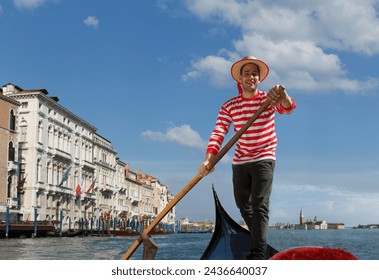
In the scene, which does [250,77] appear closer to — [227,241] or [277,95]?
[277,95]

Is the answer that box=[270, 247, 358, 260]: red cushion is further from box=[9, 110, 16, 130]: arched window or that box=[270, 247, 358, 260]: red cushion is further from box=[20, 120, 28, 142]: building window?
Result: box=[9, 110, 16, 130]: arched window

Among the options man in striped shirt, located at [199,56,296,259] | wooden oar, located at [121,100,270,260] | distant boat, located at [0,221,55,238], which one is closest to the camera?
wooden oar, located at [121,100,270,260]

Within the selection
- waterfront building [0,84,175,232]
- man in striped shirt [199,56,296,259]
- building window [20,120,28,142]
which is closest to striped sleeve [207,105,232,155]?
man in striped shirt [199,56,296,259]

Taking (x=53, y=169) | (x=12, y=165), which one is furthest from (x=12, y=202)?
(x=53, y=169)

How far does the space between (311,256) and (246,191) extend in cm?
61

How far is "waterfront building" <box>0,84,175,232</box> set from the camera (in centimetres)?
519

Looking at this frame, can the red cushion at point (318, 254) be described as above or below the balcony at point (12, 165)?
below

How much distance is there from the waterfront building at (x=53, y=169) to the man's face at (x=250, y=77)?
11.0 feet

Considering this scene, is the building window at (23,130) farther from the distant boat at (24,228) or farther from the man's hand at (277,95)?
the man's hand at (277,95)

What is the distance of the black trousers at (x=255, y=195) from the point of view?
1.09 metres

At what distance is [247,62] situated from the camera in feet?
3.57

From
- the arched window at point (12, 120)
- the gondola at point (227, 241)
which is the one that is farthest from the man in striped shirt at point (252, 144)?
the arched window at point (12, 120)

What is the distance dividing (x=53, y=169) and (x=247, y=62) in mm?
5510
